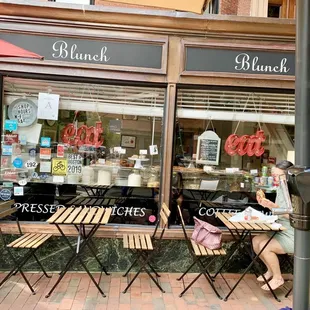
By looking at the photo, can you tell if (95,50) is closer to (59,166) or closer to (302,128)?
(59,166)

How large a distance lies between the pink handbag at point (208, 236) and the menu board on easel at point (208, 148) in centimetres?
136

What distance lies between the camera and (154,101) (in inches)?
180

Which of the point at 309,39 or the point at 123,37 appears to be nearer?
the point at 309,39

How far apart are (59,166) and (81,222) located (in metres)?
1.36

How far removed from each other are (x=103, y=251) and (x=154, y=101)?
2.11 m

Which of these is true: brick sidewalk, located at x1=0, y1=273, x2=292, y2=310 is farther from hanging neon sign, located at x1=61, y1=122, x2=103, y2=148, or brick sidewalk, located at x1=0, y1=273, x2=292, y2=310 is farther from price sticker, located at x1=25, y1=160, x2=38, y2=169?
hanging neon sign, located at x1=61, y1=122, x2=103, y2=148

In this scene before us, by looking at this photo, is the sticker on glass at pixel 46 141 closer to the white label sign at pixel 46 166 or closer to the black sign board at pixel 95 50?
the white label sign at pixel 46 166

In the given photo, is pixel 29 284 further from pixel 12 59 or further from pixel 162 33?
pixel 162 33

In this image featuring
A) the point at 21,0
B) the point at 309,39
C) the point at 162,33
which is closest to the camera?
the point at 309,39

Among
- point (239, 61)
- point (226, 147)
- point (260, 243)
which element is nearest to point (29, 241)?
point (260, 243)

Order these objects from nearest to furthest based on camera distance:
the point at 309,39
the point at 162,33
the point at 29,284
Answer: the point at 309,39
the point at 29,284
the point at 162,33

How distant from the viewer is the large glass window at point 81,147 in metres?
4.41

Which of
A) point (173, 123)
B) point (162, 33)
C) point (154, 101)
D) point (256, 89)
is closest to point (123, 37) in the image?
point (162, 33)

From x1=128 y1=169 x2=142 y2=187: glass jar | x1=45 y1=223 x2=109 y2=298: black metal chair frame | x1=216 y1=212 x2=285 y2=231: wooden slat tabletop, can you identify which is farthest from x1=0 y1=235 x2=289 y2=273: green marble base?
x1=128 y1=169 x2=142 y2=187: glass jar
